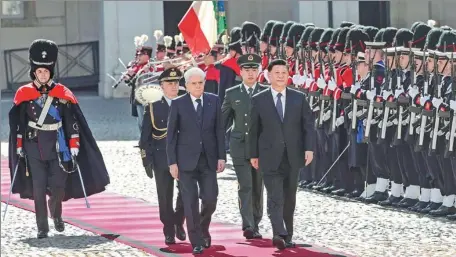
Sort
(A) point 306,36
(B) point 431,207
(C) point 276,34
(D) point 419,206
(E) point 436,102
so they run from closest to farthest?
(E) point 436,102 → (B) point 431,207 → (D) point 419,206 → (A) point 306,36 → (C) point 276,34

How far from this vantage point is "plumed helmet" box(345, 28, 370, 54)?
16.8 meters

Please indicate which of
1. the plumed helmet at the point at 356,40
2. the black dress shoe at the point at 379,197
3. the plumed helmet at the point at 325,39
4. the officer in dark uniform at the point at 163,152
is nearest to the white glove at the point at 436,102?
the black dress shoe at the point at 379,197

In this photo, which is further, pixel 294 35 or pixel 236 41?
pixel 236 41

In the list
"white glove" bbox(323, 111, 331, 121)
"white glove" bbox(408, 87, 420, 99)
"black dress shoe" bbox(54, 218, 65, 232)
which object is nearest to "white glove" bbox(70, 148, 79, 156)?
"black dress shoe" bbox(54, 218, 65, 232)

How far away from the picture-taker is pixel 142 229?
14344mm

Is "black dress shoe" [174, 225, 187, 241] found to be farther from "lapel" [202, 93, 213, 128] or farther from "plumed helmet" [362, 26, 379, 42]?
"plumed helmet" [362, 26, 379, 42]

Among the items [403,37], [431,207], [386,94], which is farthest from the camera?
[403,37]

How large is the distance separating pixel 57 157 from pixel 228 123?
5.22 ft

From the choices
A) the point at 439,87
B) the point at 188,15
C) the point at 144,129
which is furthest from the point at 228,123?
the point at 188,15

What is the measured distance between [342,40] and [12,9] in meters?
21.7

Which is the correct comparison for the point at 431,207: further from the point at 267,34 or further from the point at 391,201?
the point at 267,34

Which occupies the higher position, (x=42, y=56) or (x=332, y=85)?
(x=42, y=56)

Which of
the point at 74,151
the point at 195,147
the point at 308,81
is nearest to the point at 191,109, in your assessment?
the point at 195,147

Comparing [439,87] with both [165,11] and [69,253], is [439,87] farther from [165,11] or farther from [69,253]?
[165,11]
